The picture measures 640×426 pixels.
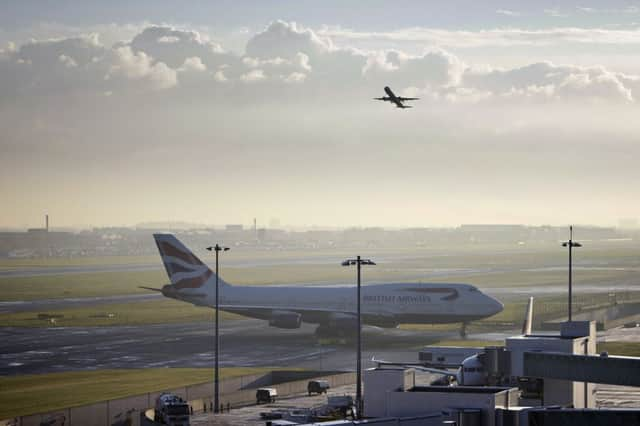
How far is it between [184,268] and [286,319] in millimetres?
15597

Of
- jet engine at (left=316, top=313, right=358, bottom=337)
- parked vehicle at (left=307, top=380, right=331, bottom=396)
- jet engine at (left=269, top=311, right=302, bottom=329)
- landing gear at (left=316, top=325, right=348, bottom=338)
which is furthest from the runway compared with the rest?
parked vehicle at (left=307, top=380, right=331, bottom=396)

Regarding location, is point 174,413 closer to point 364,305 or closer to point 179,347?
point 179,347

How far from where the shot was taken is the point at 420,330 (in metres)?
136

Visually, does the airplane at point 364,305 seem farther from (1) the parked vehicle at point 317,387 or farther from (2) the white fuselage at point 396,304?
(1) the parked vehicle at point 317,387

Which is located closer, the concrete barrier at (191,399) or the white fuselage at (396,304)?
the concrete barrier at (191,399)

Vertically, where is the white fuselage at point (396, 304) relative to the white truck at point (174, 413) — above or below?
above

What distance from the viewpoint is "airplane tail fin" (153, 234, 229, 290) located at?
13212 centimetres

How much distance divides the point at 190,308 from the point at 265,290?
49.5m

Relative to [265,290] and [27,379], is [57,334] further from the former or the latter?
[27,379]

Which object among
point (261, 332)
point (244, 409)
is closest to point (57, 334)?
point (261, 332)

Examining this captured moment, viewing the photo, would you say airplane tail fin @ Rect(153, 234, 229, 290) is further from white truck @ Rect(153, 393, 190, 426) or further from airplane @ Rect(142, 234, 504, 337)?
white truck @ Rect(153, 393, 190, 426)

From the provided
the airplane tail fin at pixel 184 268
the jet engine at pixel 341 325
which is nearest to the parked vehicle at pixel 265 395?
the jet engine at pixel 341 325

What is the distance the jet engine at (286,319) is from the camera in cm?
12400

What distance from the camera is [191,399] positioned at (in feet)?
271
